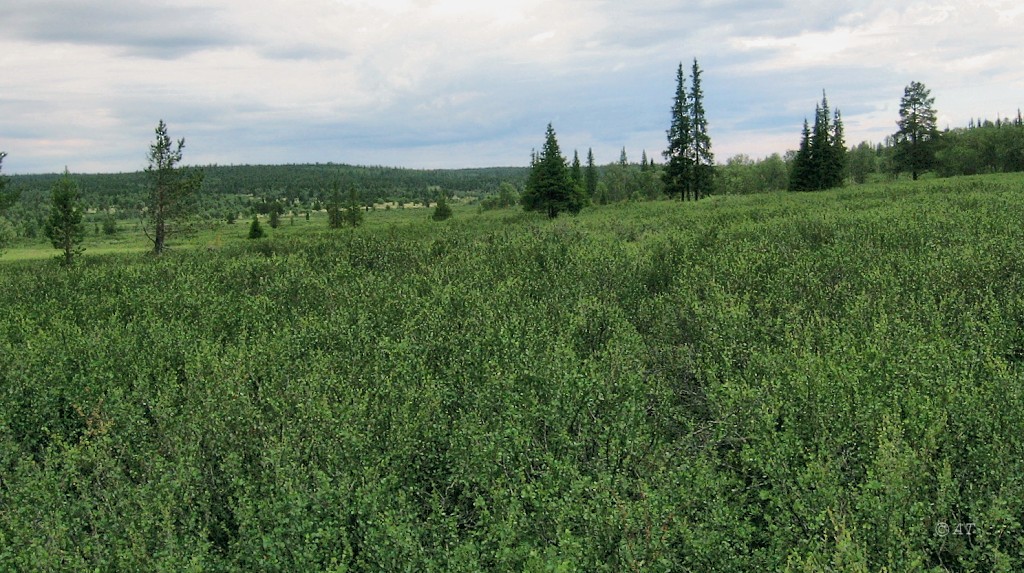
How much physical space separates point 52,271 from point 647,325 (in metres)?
25.1

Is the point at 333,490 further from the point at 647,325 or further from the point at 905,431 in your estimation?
the point at 647,325

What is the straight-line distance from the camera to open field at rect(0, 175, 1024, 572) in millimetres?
5898

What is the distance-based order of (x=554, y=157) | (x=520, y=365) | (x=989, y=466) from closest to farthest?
(x=989, y=466), (x=520, y=365), (x=554, y=157)

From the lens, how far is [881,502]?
5.85 m

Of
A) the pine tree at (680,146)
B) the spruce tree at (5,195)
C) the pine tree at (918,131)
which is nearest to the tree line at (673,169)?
the pine tree at (680,146)

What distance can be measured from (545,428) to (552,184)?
4730cm

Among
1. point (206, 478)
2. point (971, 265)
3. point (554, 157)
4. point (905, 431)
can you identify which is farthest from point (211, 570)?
point (554, 157)

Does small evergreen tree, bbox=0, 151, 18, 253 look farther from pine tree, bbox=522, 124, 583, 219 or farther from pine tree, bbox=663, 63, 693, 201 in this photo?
pine tree, bbox=663, 63, 693, 201

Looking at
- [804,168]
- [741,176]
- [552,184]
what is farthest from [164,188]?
[741,176]

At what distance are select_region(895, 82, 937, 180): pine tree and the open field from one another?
6725cm

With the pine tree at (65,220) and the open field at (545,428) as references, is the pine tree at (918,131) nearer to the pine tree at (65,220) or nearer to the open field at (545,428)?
the open field at (545,428)

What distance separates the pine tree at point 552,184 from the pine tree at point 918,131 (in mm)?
44765

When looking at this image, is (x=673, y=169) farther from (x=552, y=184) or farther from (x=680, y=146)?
(x=552, y=184)

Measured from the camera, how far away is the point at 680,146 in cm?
6322
